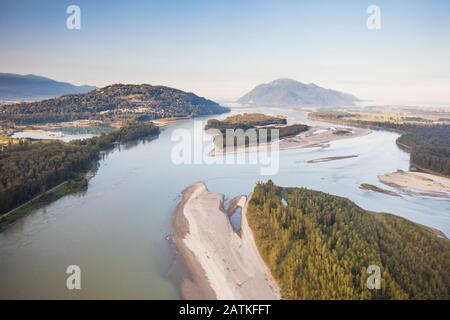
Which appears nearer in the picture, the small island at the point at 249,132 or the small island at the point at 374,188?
the small island at the point at 374,188

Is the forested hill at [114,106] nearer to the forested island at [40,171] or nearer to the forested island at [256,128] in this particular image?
the forested island at [256,128]

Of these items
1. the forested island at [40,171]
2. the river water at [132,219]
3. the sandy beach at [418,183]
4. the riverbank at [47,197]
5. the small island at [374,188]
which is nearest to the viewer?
the river water at [132,219]

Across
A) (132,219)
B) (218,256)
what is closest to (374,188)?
(218,256)

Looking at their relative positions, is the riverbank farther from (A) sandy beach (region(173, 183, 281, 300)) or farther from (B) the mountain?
(B) the mountain

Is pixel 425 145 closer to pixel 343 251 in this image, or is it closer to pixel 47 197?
pixel 343 251

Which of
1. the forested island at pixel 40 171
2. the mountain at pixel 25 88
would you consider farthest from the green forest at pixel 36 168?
the mountain at pixel 25 88

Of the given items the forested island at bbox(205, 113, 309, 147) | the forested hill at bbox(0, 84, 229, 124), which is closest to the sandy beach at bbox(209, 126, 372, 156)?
the forested island at bbox(205, 113, 309, 147)
